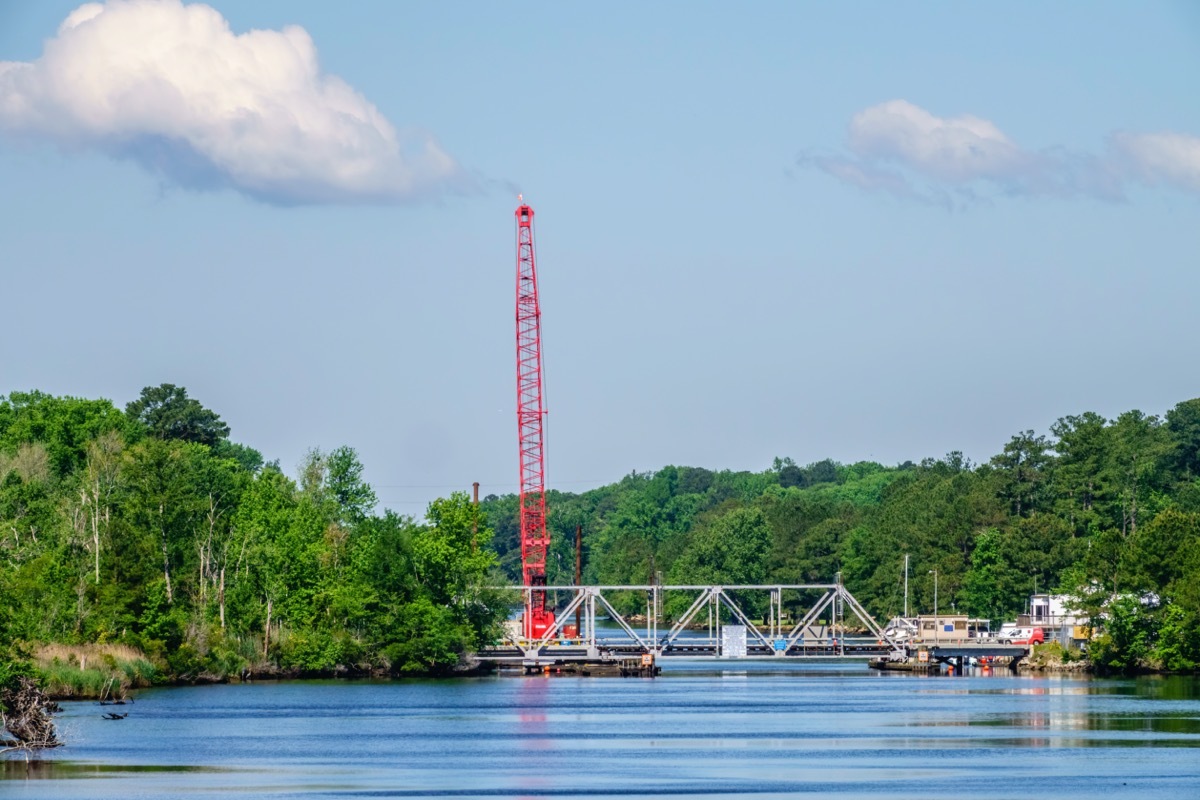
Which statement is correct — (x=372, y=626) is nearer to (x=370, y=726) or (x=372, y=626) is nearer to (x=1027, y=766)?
(x=370, y=726)

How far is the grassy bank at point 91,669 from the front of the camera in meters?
99.0

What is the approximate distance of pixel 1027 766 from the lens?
72750 mm

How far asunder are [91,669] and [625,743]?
117ft

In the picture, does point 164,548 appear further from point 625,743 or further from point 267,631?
point 625,743

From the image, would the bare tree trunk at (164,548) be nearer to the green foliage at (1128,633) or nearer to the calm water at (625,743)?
the calm water at (625,743)

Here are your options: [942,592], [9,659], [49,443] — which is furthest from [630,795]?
[942,592]

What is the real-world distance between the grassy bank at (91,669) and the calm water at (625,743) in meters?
1.91

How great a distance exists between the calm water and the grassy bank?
191 centimetres

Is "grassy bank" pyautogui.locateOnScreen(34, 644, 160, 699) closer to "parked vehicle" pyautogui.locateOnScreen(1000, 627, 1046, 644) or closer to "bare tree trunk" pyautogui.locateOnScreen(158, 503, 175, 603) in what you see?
"bare tree trunk" pyautogui.locateOnScreen(158, 503, 175, 603)

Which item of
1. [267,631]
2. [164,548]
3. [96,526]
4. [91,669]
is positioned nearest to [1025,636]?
[267,631]

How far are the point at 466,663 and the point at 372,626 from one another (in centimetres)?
930

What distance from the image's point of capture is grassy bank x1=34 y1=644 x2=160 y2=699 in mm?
99000

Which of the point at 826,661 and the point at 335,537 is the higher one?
the point at 335,537

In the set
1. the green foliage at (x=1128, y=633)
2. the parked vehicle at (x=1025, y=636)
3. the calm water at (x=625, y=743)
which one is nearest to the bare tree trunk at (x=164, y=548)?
the calm water at (x=625, y=743)
